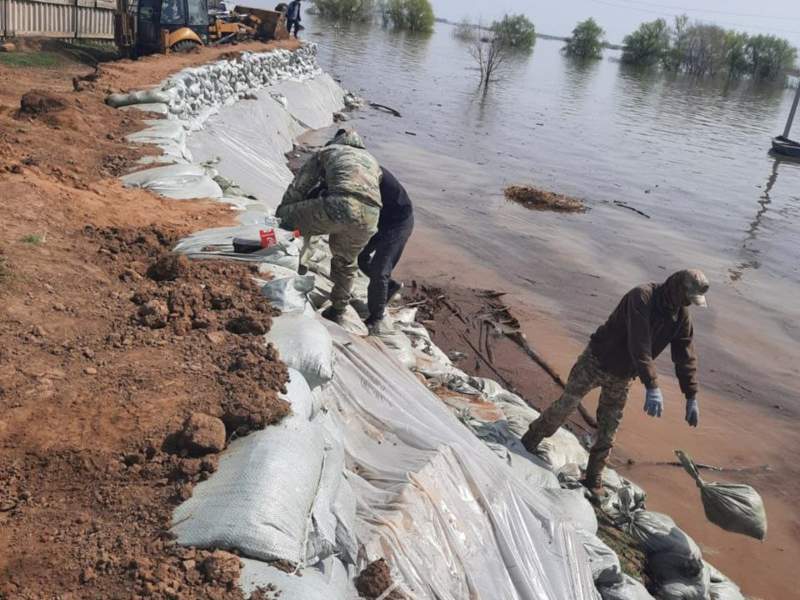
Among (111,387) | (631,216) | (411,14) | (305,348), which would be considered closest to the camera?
(111,387)

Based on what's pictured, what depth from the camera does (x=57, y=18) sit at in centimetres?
1440

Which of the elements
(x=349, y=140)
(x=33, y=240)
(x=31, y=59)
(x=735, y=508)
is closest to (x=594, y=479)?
(x=735, y=508)

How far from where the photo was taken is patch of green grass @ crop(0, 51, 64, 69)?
11.4 m

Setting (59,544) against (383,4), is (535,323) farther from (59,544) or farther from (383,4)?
(383,4)

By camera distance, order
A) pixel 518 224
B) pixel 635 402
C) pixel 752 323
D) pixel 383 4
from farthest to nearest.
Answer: pixel 383 4
pixel 518 224
pixel 752 323
pixel 635 402

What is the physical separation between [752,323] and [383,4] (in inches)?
2103

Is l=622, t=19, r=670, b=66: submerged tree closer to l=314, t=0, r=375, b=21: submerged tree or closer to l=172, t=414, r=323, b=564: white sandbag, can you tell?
l=314, t=0, r=375, b=21: submerged tree

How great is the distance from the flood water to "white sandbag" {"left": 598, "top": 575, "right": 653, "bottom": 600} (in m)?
3.66

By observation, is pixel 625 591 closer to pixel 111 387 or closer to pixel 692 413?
pixel 692 413

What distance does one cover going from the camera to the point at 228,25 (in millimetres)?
16469

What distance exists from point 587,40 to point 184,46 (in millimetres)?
52786

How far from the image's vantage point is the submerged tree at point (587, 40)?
58.0m

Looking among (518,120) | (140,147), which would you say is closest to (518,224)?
(140,147)

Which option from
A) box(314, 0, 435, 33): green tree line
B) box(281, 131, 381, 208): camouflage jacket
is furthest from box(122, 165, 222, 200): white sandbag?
box(314, 0, 435, 33): green tree line
